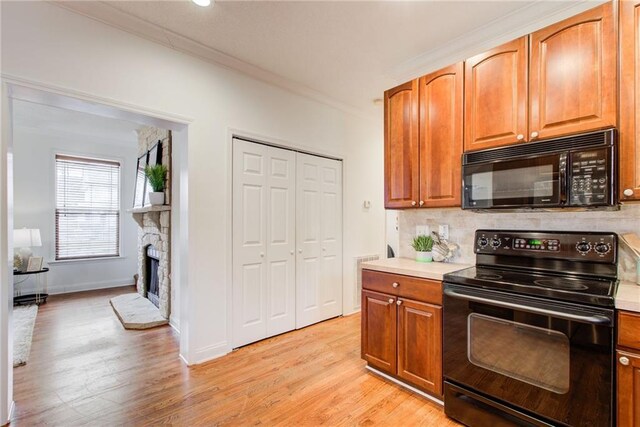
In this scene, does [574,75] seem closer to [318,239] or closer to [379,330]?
[379,330]

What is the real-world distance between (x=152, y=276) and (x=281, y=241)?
8.28ft

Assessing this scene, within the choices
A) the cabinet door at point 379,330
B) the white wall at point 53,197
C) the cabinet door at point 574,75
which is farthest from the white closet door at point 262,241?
the white wall at point 53,197

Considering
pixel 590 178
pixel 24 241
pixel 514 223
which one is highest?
pixel 590 178

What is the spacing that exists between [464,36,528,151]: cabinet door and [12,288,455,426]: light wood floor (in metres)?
1.90

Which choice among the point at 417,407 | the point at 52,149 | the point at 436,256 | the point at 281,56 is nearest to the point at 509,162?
the point at 436,256

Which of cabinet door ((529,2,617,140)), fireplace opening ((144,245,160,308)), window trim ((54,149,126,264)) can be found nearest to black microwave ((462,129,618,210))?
cabinet door ((529,2,617,140))

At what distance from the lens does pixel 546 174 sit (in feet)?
5.93

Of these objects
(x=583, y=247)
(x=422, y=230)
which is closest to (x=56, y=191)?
(x=422, y=230)

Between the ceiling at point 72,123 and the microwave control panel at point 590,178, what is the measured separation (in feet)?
17.7

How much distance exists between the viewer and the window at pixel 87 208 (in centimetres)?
523

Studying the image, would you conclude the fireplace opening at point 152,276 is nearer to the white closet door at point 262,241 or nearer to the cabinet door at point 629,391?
the white closet door at point 262,241

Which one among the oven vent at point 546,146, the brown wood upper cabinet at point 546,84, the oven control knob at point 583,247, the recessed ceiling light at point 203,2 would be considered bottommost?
the oven control knob at point 583,247

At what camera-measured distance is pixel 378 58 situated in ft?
9.31

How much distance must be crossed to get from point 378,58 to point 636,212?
2.23m
